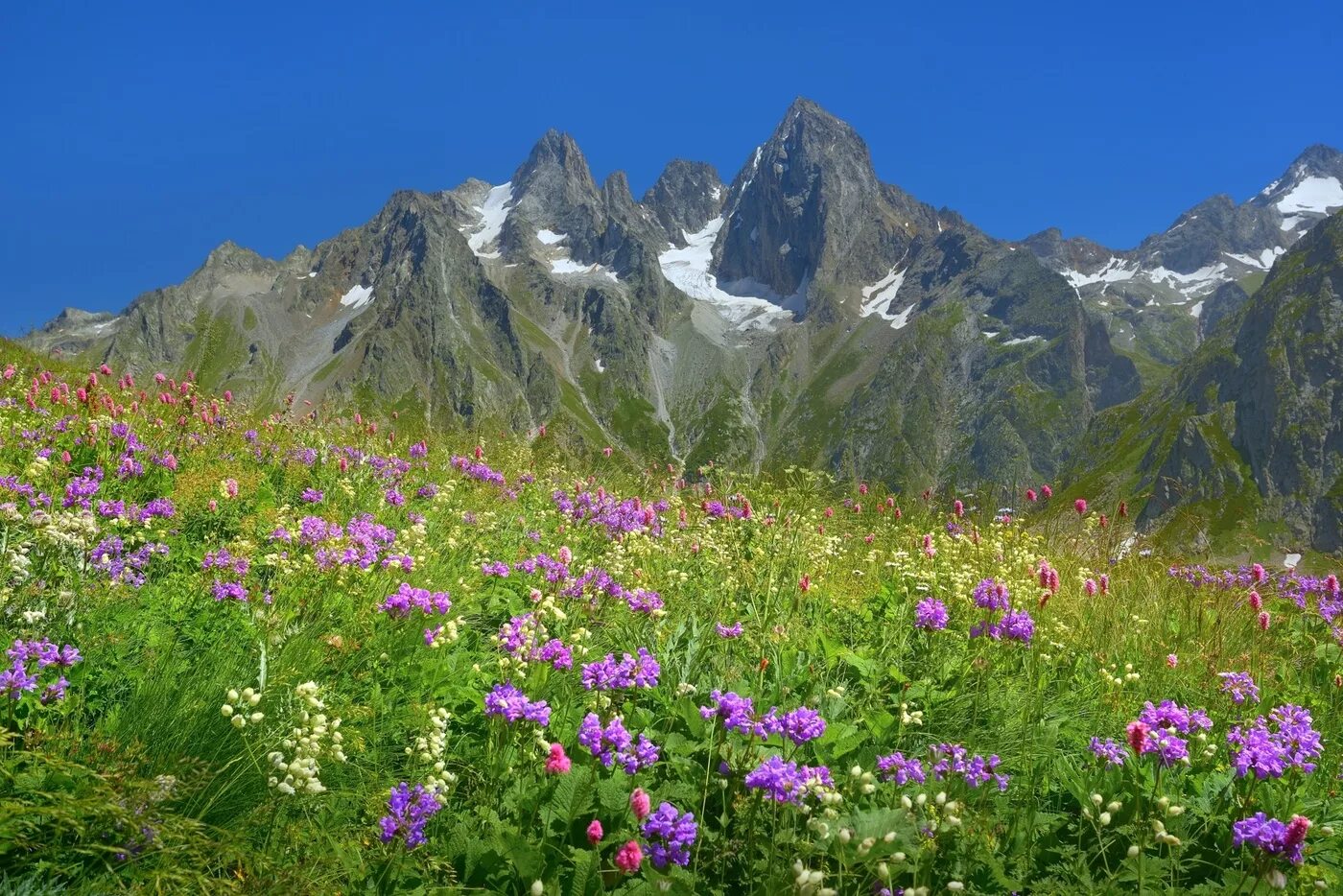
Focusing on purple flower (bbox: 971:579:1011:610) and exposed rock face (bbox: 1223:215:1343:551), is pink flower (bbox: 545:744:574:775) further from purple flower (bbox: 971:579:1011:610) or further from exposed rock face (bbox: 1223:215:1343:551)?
exposed rock face (bbox: 1223:215:1343:551)

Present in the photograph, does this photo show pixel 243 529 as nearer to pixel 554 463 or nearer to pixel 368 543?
pixel 368 543

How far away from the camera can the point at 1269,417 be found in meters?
124

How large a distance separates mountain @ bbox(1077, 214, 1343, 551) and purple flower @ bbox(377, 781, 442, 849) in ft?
396

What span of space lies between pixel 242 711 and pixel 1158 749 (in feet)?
14.2

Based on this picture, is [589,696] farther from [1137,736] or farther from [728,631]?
[1137,736]

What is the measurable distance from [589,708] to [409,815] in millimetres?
1053

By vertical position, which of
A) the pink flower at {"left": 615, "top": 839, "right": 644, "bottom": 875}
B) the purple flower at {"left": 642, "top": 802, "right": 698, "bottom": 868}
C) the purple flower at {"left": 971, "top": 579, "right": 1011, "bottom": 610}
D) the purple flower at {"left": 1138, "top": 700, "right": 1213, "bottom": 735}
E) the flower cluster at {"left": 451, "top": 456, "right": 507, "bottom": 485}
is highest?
the flower cluster at {"left": 451, "top": 456, "right": 507, "bottom": 485}

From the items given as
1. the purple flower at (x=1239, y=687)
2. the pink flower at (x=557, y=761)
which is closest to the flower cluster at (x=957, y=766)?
the pink flower at (x=557, y=761)

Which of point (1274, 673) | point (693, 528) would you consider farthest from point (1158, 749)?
point (693, 528)

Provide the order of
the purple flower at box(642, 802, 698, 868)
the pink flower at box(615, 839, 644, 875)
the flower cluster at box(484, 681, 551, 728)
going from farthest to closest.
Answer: the flower cluster at box(484, 681, 551, 728)
the purple flower at box(642, 802, 698, 868)
the pink flower at box(615, 839, 644, 875)

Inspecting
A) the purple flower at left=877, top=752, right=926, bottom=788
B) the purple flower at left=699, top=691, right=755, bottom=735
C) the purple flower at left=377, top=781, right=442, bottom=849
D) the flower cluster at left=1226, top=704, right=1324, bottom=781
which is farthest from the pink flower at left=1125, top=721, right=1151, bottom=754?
the purple flower at left=377, top=781, right=442, bottom=849

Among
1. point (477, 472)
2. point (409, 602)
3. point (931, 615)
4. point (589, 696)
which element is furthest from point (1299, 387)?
point (409, 602)

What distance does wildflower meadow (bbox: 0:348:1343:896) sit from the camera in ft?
9.73

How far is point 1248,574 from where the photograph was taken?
33.4ft
